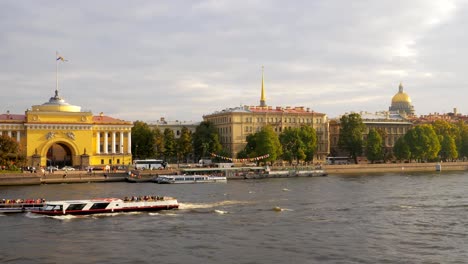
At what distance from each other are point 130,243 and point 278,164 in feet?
222

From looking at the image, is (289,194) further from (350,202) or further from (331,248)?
(331,248)

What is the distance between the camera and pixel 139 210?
41188 millimetres

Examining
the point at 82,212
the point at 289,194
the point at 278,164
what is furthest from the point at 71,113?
the point at 82,212

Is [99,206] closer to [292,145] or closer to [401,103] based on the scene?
[292,145]

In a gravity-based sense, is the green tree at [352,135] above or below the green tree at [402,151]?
above

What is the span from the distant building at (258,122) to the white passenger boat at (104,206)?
194 feet

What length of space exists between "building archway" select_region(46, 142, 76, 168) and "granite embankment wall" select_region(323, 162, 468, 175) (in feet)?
118

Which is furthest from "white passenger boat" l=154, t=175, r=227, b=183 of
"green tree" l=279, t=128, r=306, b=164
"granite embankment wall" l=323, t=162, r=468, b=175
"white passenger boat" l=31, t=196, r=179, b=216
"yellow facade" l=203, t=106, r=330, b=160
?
"yellow facade" l=203, t=106, r=330, b=160

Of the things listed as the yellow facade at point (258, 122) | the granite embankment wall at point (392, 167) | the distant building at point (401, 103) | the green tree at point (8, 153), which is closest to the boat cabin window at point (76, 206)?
the green tree at point (8, 153)

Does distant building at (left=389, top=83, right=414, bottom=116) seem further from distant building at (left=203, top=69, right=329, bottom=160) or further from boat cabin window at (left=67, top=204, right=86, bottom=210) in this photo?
boat cabin window at (left=67, top=204, right=86, bottom=210)

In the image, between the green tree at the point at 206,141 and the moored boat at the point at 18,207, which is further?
the green tree at the point at 206,141

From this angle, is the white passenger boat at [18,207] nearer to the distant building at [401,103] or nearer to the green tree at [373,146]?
the green tree at [373,146]

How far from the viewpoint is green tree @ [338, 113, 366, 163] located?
339ft

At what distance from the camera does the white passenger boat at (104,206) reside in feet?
127
